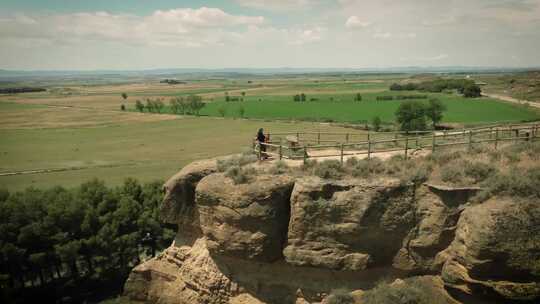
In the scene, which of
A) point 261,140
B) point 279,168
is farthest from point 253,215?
point 261,140

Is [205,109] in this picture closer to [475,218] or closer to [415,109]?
[415,109]

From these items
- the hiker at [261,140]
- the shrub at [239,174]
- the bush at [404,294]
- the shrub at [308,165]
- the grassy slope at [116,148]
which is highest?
the hiker at [261,140]

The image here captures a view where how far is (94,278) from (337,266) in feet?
58.8

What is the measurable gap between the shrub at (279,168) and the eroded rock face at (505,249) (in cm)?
771

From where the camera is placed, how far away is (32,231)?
24328 mm

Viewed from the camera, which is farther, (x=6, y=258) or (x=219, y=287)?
(x=6, y=258)

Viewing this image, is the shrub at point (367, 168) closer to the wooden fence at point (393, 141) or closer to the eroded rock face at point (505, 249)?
the wooden fence at point (393, 141)

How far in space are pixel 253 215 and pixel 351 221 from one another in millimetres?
3941

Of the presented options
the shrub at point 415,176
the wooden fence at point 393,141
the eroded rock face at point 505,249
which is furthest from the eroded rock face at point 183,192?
the eroded rock face at point 505,249

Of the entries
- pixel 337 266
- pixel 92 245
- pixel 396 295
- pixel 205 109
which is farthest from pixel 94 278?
pixel 205 109

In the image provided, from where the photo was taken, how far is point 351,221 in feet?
52.6

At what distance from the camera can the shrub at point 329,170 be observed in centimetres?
1753

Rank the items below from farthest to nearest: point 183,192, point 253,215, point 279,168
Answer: point 183,192 < point 279,168 < point 253,215

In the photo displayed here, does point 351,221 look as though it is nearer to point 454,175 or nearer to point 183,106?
point 454,175
